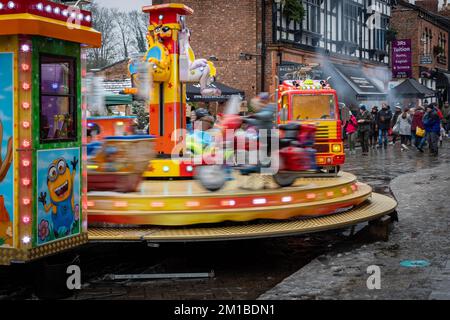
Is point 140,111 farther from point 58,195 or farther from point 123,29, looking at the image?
point 123,29

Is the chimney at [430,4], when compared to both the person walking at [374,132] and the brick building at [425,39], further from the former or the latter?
the person walking at [374,132]

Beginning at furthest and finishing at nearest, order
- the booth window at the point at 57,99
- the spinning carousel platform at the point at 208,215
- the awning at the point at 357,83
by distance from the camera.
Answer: the awning at the point at 357,83 < the spinning carousel platform at the point at 208,215 < the booth window at the point at 57,99

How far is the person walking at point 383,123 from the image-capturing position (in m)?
27.2

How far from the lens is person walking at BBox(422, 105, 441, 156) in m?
24.2

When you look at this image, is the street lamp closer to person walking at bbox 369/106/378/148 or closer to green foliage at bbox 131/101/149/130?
person walking at bbox 369/106/378/148

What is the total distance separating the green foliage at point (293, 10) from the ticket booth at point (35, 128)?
80.4 ft

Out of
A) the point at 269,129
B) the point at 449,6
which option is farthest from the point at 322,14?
the point at 449,6

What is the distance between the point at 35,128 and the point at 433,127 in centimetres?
1991

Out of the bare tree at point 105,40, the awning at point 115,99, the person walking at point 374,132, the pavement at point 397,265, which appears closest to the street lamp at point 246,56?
the person walking at point 374,132

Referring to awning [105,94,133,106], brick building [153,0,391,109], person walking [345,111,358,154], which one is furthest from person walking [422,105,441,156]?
awning [105,94,133,106]

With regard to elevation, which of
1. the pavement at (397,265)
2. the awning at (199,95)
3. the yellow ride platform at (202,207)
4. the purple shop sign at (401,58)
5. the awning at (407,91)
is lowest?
the pavement at (397,265)

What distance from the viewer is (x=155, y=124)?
12.9 m

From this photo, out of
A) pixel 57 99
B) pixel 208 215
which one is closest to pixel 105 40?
pixel 208 215

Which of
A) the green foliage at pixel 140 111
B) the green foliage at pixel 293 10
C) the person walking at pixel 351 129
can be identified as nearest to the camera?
the person walking at pixel 351 129
